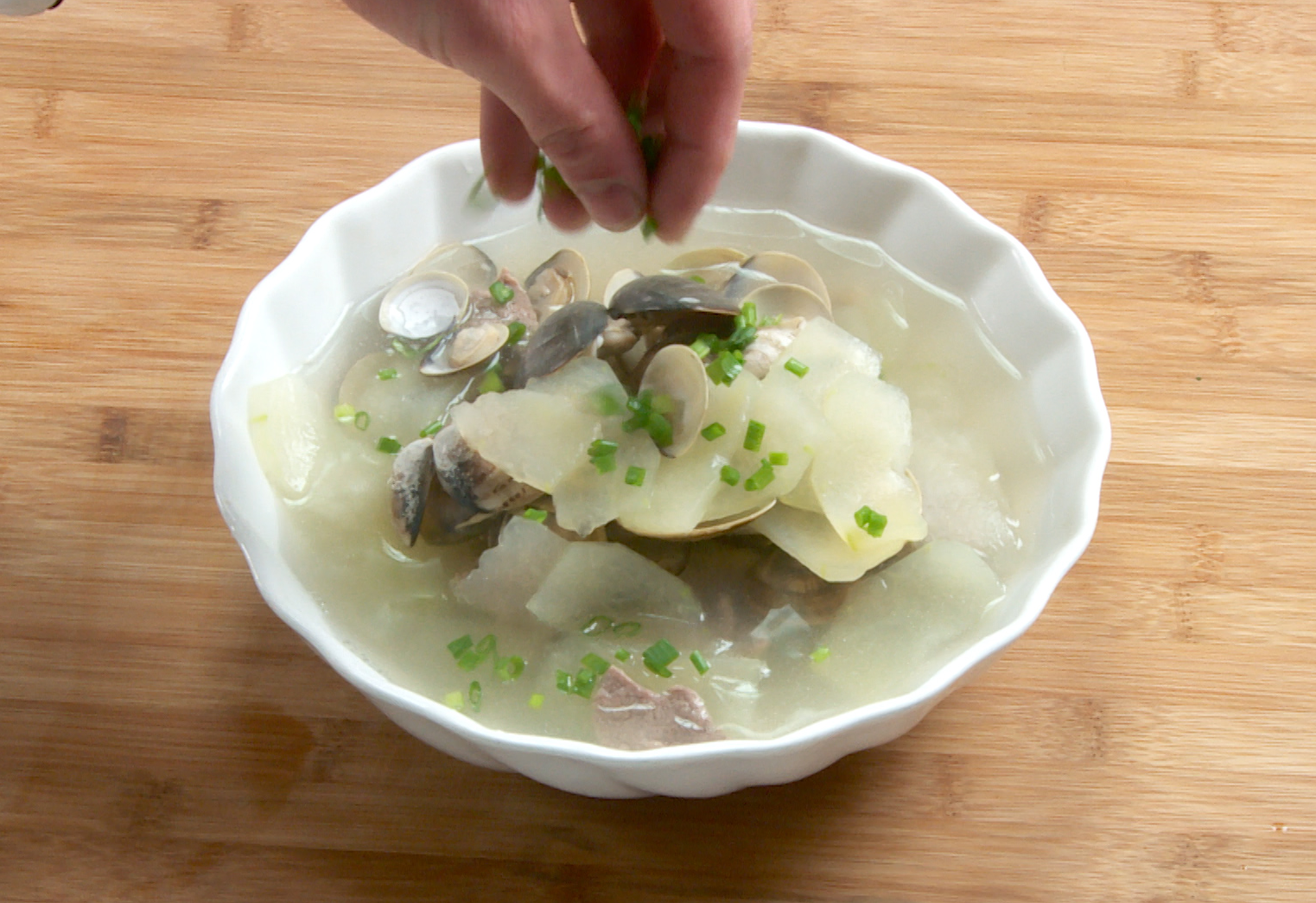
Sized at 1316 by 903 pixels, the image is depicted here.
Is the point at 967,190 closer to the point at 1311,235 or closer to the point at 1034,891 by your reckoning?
the point at 1311,235

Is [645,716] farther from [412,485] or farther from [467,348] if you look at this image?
[467,348]

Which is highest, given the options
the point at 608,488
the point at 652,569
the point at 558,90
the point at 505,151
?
the point at 558,90

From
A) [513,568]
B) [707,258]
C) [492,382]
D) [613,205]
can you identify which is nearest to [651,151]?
[613,205]

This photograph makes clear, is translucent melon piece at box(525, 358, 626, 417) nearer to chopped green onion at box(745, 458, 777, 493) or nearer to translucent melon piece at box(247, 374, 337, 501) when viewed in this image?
chopped green onion at box(745, 458, 777, 493)

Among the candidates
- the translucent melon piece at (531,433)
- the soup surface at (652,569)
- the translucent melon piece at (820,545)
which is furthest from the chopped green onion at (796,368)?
the translucent melon piece at (531,433)

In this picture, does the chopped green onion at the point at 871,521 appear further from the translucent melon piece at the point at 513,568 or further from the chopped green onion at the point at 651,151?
the chopped green onion at the point at 651,151

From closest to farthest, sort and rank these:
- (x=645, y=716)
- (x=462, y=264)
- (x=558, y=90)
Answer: (x=558, y=90) → (x=645, y=716) → (x=462, y=264)

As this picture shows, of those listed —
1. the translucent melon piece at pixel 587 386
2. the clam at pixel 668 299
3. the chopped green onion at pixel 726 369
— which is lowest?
the translucent melon piece at pixel 587 386
